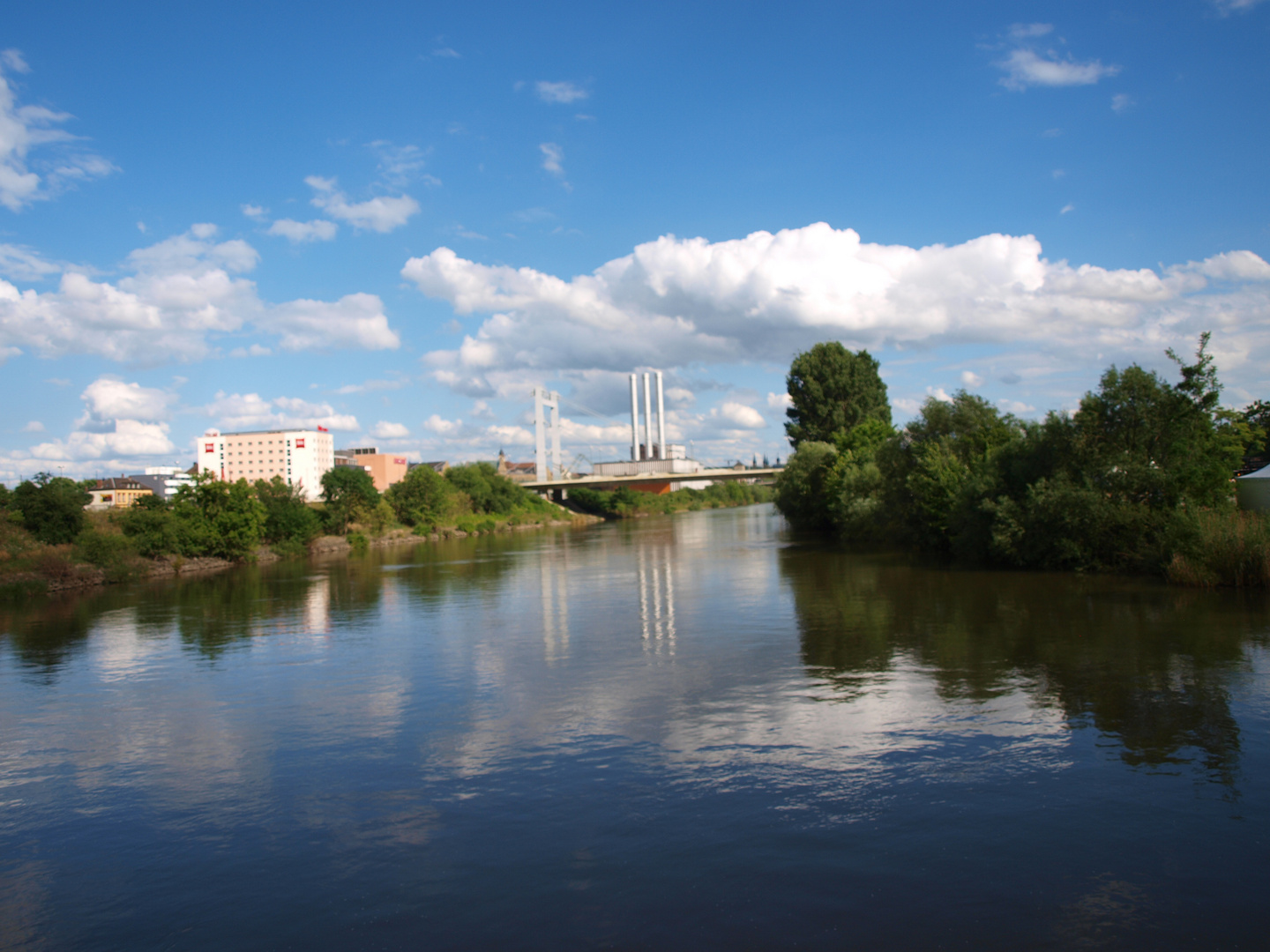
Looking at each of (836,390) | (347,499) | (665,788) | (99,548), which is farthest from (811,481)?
(665,788)

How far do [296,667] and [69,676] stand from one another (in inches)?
179

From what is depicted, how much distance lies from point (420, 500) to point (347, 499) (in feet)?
30.3

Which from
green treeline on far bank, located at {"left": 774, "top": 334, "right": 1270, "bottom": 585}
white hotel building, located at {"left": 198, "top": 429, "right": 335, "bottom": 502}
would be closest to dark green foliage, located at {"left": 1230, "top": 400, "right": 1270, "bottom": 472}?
green treeline on far bank, located at {"left": 774, "top": 334, "right": 1270, "bottom": 585}

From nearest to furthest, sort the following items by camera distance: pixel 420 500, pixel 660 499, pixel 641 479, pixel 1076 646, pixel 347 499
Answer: pixel 1076 646, pixel 347 499, pixel 420 500, pixel 641 479, pixel 660 499

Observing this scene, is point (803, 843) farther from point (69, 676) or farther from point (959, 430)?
point (959, 430)

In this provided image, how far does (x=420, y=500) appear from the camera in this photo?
77.8m

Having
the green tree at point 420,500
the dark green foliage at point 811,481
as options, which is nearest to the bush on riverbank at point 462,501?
the green tree at point 420,500

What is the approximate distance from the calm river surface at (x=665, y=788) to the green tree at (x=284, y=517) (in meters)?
37.6

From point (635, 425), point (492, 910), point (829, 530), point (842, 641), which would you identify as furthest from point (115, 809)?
Answer: point (635, 425)

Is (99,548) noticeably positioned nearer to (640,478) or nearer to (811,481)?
(811,481)

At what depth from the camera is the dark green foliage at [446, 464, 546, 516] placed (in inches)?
3438

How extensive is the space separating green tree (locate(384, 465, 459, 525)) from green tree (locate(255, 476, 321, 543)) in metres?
15.8

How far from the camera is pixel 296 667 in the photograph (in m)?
17.0

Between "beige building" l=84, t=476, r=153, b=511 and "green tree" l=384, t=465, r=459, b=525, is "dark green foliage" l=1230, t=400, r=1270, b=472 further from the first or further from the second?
"beige building" l=84, t=476, r=153, b=511
